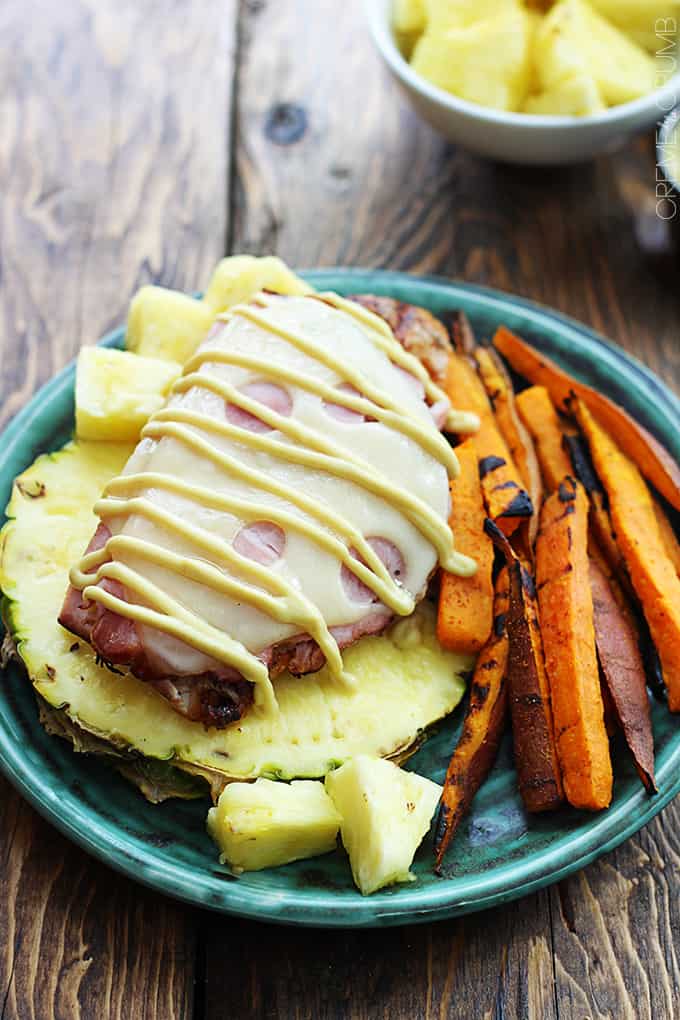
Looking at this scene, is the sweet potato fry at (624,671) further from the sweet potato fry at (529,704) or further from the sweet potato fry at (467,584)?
the sweet potato fry at (467,584)

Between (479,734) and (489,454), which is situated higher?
(489,454)

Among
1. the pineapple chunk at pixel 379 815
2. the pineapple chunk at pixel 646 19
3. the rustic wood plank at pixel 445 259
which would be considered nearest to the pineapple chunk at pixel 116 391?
the pineapple chunk at pixel 379 815

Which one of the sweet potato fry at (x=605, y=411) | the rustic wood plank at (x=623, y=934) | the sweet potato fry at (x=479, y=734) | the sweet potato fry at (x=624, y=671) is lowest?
the rustic wood plank at (x=623, y=934)

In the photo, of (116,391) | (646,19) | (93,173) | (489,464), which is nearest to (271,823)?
(489,464)

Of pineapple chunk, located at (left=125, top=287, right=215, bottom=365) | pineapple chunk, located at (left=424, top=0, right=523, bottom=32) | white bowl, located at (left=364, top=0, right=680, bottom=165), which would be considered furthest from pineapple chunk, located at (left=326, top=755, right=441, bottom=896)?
pineapple chunk, located at (left=424, top=0, right=523, bottom=32)

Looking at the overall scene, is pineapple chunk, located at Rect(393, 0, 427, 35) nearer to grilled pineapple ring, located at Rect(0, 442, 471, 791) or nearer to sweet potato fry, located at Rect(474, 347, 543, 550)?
sweet potato fry, located at Rect(474, 347, 543, 550)

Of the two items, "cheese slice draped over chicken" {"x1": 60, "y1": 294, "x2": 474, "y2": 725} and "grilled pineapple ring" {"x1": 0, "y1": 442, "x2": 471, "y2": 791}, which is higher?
"cheese slice draped over chicken" {"x1": 60, "y1": 294, "x2": 474, "y2": 725}

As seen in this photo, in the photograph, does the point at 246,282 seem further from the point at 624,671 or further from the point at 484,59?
the point at 624,671
